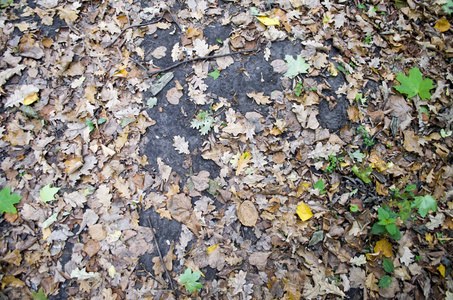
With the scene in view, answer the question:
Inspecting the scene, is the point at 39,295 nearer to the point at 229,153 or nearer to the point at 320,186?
the point at 229,153

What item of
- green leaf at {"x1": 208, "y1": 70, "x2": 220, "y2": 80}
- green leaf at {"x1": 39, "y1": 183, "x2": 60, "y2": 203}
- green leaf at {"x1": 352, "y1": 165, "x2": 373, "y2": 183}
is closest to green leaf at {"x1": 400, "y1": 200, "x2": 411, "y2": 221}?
green leaf at {"x1": 352, "y1": 165, "x2": 373, "y2": 183}

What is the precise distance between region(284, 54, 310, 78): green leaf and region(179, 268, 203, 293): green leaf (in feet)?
9.15

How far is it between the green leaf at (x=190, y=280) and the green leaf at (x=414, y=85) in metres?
3.56

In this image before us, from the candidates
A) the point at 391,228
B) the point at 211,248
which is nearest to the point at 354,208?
the point at 391,228

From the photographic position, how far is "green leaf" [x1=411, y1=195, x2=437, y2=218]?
3029 millimetres

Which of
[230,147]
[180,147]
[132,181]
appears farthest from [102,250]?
[230,147]

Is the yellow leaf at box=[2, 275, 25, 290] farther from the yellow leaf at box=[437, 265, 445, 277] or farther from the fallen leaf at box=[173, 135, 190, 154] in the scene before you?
the yellow leaf at box=[437, 265, 445, 277]

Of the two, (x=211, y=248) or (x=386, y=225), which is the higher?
(x=386, y=225)

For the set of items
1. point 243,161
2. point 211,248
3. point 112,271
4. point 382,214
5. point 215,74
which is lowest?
point 112,271

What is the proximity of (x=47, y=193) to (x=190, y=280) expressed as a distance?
2044mm

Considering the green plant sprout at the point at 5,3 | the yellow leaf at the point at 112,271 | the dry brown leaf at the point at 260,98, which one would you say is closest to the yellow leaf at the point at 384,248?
the dry brown leaf at the point at 260,98

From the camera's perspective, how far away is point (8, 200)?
121 inches

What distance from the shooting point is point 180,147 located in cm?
328

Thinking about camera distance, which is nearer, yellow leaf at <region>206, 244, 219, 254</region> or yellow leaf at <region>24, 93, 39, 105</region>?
yellow leaf at <region>206, 244, 219, 254</region>
